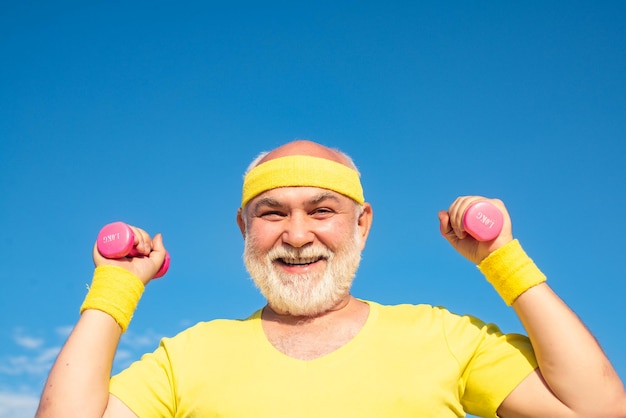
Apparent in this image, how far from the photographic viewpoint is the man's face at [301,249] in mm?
4395

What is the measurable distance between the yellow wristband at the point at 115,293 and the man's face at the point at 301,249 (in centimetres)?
80

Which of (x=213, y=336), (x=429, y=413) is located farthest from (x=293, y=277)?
(x=429, y=413)

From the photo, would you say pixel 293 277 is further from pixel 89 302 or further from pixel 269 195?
pixel 89 302

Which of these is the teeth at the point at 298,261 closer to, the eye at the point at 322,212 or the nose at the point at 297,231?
the nose at the point at 297,231

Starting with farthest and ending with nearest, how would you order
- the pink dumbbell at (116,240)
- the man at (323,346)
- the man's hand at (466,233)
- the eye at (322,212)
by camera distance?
the eye at (322,212)
the pink dumbbell at (116,240)
the man's hand at (466,233)
the man at (323,346)

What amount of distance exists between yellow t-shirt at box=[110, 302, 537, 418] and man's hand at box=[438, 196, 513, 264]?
1.52 feet

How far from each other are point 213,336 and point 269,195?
99 centimetres

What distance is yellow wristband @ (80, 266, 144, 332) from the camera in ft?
13.5

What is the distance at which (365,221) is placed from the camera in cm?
495

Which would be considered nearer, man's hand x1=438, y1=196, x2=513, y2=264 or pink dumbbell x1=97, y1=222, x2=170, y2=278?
man's hand x1=438, y1=196, x2=513, y2=264

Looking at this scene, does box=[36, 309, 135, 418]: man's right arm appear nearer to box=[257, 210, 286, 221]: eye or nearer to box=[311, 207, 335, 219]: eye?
box=[257, 210, 286, 221]: eye

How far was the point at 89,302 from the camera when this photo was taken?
414cm

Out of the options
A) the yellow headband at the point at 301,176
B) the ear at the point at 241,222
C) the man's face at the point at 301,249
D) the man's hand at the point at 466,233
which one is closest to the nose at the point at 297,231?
the man's face at the point at 301,249

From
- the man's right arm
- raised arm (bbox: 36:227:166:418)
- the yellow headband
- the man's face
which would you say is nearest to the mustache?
the man's face
